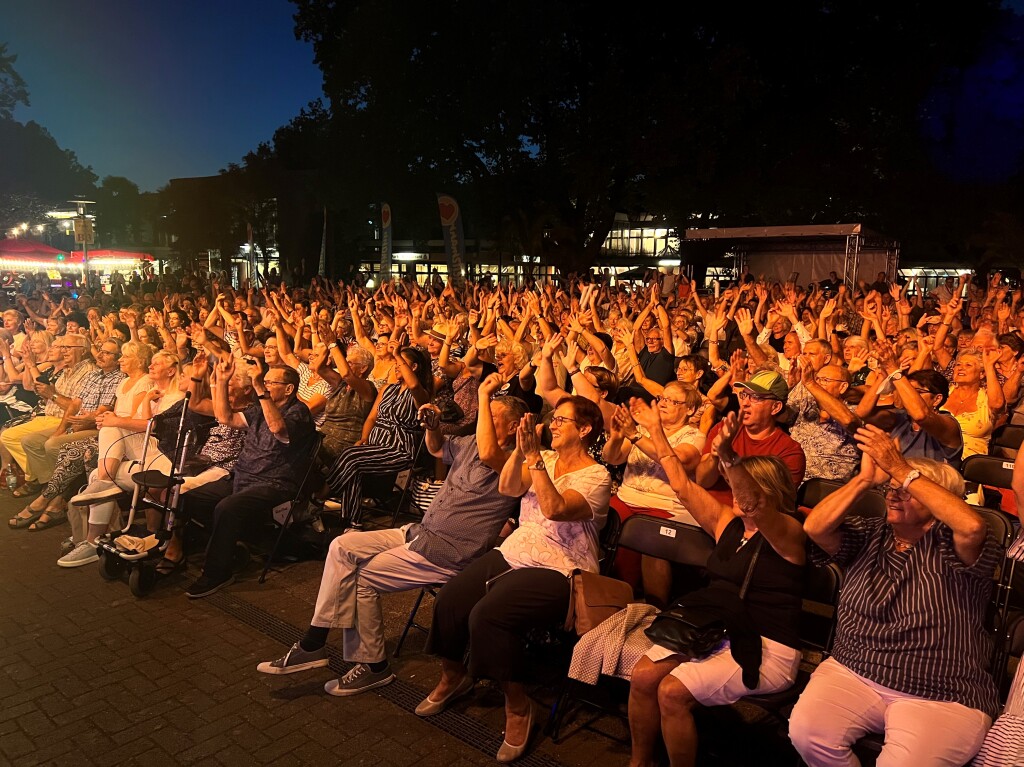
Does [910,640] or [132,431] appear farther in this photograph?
[132,431]

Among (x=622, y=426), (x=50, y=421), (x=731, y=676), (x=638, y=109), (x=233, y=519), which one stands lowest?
(x=233, y=519)

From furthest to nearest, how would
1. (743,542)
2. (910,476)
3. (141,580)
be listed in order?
1. (141,580)
2. (743,542)
3. (910,476)

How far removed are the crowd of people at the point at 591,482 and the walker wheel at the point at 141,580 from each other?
0.26 metres

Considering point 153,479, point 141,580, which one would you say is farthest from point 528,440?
point 153,479

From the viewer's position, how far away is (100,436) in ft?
20.7

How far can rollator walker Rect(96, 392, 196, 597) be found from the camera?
5.23m

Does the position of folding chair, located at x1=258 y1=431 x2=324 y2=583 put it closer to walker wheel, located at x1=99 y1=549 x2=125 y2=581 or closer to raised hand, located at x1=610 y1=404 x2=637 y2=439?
walker wheel, located at x1=99 y1=549 x2=125 y2=581

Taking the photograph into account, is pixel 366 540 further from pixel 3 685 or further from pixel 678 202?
pixel 678 202

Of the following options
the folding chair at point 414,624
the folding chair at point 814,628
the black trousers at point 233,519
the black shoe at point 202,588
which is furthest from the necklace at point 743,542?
the black shoe at point 202,588

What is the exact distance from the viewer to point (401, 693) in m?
4.06

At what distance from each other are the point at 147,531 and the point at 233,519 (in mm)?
1219

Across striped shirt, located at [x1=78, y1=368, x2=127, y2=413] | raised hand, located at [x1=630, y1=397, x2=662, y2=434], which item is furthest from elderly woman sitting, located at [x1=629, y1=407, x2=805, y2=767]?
striped shirt, located at [x1=78, y1=368, x2=127, y2=413]

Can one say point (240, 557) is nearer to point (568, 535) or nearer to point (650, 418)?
point (568, 535)

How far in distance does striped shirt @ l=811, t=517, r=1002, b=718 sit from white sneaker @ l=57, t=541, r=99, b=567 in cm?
520
